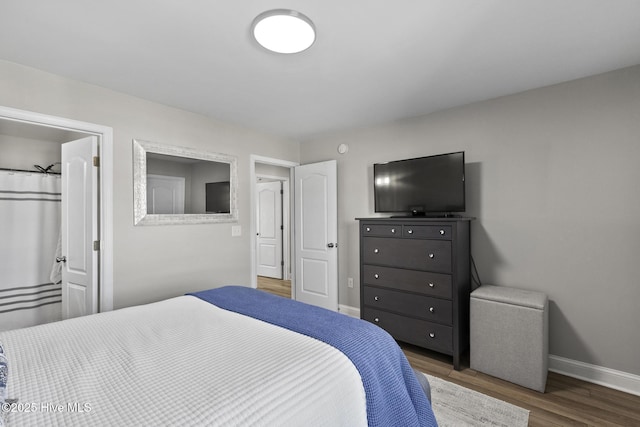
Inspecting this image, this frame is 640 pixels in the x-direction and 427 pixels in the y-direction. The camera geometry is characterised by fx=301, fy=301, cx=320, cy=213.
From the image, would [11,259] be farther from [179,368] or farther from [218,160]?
[179,368]

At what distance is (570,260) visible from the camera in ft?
8.17

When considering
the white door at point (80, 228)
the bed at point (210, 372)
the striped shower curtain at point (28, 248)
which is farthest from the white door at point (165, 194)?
the striped shower curtain at point (28, 248)

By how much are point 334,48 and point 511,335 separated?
99.5 inches

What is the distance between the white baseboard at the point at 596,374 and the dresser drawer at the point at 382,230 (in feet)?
5.44

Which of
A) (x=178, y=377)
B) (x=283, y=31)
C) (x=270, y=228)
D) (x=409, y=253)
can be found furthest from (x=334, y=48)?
(x=270, y=228)

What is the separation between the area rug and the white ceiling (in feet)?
7.98

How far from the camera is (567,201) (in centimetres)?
250

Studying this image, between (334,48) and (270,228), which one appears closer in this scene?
(334,48)

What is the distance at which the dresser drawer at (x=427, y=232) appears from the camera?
8.83 feet

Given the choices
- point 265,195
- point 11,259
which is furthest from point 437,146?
point 11,259

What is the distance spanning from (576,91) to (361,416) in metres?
2.95

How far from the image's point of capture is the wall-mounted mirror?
111 inches

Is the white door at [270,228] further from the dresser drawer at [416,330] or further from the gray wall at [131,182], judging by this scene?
the dresser drawer at [416,330]

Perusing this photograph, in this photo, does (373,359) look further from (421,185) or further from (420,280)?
(421,185)
